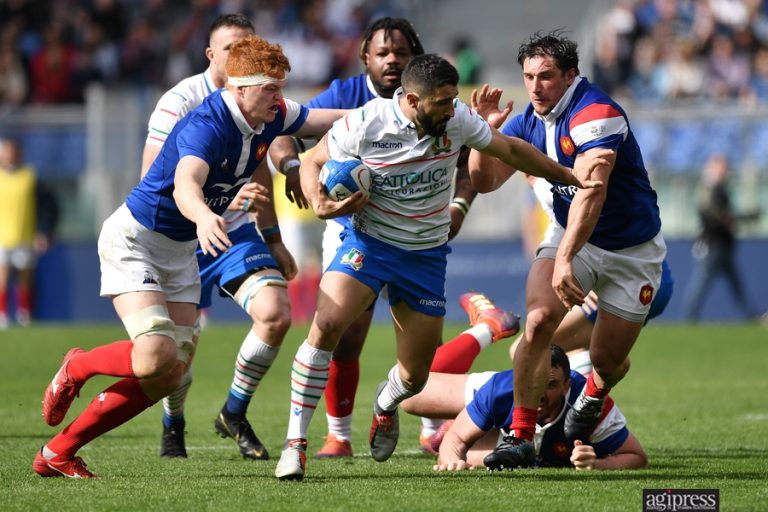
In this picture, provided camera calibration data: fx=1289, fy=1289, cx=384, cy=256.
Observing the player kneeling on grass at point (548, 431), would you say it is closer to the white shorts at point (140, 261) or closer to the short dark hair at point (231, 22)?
the white shorts at point (140, 261)

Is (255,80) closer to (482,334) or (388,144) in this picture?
(388,144)

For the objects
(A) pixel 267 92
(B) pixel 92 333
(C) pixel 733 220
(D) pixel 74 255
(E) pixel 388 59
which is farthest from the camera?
(D) pixel 74 255

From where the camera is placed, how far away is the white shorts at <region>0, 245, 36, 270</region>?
1897 centimetres

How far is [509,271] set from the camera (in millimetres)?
19375

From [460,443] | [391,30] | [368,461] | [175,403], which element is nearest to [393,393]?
[460,443]

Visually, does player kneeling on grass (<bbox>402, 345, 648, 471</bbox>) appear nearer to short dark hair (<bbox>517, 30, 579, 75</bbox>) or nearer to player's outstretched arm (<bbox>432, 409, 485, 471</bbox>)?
player's outstretched arm (<bbox>432, 409, 485, 471</bbox>)

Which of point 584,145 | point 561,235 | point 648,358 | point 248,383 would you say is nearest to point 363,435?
point 248,383

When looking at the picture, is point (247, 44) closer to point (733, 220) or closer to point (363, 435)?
point (363, 435)

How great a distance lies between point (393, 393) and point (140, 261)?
1.57 m

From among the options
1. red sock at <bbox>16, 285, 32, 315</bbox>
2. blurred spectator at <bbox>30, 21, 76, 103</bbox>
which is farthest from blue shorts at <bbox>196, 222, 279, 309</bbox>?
blurred spectator at <bbox>30, 21, 76, 103</bbox>

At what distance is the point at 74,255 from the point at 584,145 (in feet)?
45.6

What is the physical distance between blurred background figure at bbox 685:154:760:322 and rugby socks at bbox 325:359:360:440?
1118 cm

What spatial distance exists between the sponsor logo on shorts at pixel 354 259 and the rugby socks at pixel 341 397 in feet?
5.11

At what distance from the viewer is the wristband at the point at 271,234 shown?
803cm
